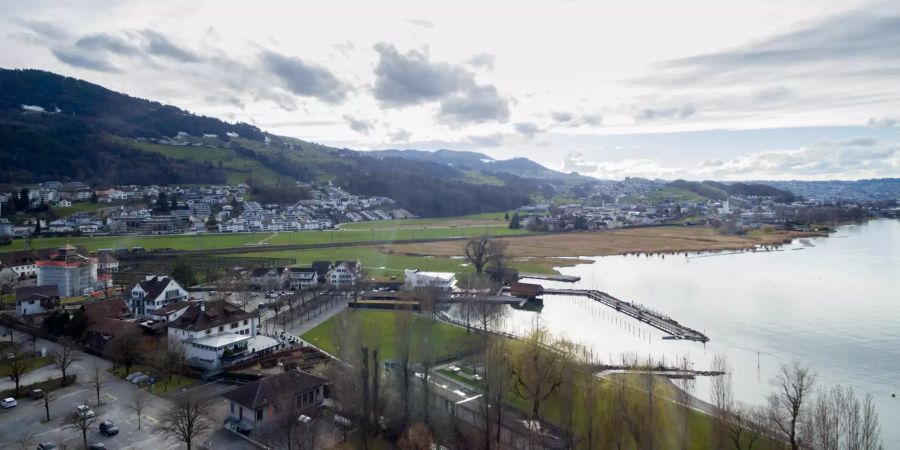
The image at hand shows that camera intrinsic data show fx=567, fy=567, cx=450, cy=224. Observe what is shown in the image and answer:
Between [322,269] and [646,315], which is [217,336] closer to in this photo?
[322,269]

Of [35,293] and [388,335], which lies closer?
[388,335]

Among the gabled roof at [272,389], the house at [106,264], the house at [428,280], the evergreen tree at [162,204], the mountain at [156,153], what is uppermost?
the mountain at [156,153]

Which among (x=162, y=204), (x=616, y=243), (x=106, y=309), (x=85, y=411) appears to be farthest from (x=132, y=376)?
(x=162, y=204)

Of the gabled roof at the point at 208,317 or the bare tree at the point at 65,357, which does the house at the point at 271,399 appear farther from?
the bare tree at the point at 65,357

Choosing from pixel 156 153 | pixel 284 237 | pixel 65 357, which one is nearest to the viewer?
pixel 65 357

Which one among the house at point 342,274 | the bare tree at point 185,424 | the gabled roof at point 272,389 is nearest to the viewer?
the bare tree at point 185,424

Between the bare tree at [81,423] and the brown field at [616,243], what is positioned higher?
the brown field at [616,243]

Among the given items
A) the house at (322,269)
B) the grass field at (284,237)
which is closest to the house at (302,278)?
Answer: the house at (322,269)
